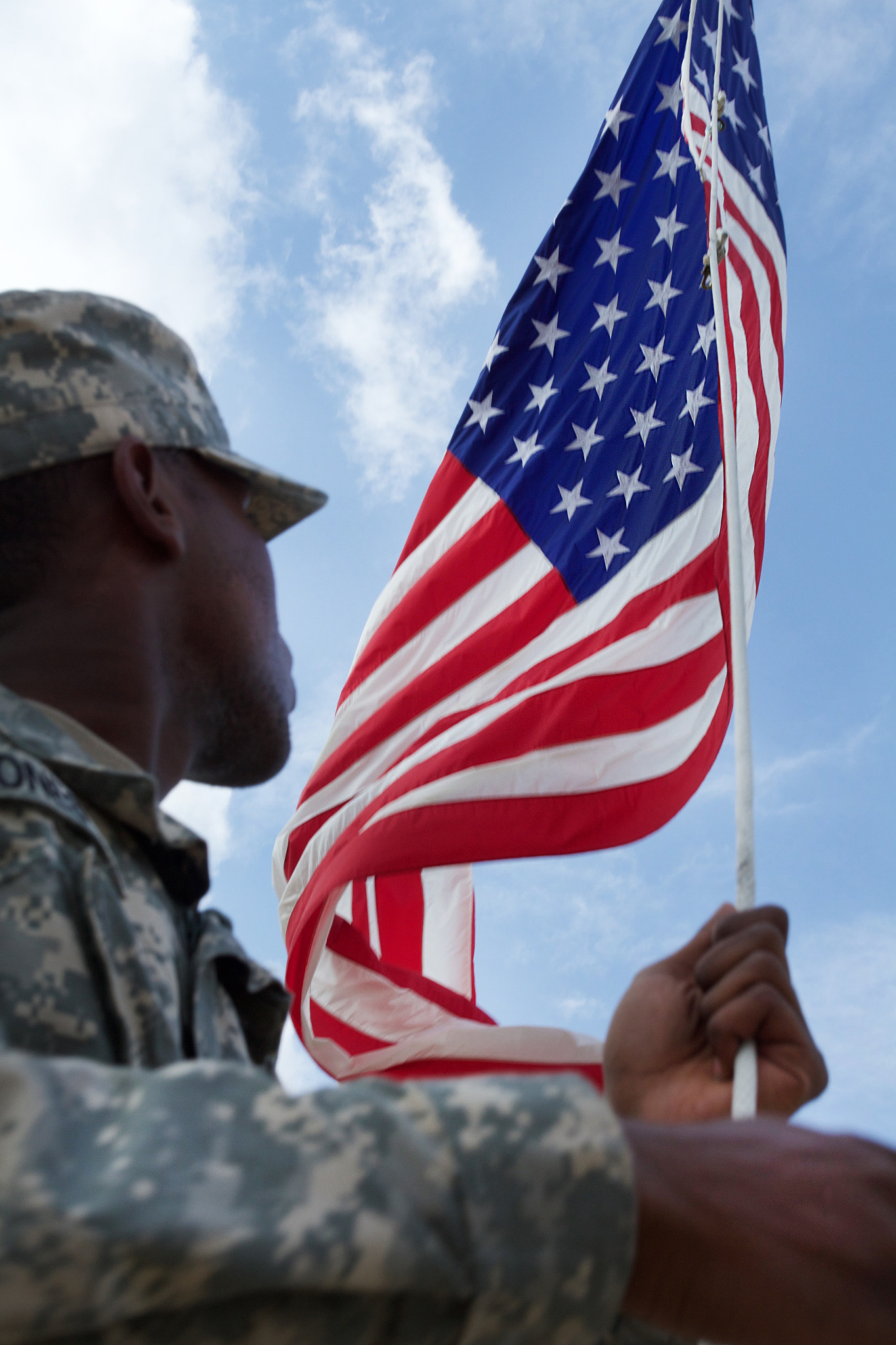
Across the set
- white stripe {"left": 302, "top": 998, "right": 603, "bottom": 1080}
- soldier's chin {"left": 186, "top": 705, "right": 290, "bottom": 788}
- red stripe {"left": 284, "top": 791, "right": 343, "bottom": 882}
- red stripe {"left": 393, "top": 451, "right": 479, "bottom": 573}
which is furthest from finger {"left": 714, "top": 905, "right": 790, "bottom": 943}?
red stripe {"left": 393, "top": 451, "right": 479, "bottom": 573}

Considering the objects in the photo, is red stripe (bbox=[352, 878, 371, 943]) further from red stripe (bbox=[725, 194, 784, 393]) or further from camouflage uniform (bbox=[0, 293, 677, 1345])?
camouflage uniform (bbox=[0, 293, 677, 1345])

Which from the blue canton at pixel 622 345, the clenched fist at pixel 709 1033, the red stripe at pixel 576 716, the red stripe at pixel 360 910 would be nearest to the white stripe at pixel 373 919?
the red stripe at pixel 360 910

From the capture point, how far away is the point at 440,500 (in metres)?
5.55

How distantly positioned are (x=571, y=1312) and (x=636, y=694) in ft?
11.8

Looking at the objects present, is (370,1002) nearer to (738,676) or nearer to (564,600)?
(564,600)

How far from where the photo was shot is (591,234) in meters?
5.66

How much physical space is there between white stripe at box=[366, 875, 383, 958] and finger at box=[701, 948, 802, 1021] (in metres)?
3.90

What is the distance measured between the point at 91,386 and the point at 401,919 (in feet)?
13.4

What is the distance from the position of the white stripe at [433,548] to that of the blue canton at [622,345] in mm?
93

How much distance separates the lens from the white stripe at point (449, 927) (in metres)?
5.66

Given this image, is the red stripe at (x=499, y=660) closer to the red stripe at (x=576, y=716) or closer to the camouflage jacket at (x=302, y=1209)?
the red stripe at (x=576, y=716)

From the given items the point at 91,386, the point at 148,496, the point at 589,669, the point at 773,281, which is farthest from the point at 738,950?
the point at 773,281

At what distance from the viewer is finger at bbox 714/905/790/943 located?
189cm

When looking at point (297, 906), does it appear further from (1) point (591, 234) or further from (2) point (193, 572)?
(1) point (591, 234)
